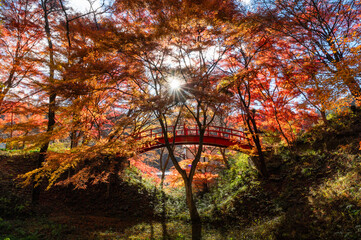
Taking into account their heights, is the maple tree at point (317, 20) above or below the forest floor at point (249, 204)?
above

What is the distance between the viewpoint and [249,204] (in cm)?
806

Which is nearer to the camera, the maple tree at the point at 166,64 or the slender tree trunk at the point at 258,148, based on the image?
the maple tree at the point at 166,64

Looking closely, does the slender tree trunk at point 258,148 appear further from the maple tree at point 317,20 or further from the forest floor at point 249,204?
the maple tree at point 317,20

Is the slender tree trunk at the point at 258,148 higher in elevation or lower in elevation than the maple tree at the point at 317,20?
lower

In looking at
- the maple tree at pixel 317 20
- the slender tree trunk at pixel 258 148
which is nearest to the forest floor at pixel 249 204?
the slender tree trunk at pixel 258 148

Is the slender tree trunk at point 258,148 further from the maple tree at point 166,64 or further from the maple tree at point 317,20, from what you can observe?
the maple tree at point 317,20

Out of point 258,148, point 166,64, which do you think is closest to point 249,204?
point 258,148

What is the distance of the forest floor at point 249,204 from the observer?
4.94m

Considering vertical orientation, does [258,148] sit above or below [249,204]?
above

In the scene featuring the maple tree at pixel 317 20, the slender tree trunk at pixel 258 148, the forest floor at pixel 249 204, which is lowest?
the forest floor at pixel 249 204

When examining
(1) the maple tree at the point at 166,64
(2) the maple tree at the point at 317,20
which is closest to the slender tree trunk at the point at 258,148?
(1) the maple tree at the point at 166,64

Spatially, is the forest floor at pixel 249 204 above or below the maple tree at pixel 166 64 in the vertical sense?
below

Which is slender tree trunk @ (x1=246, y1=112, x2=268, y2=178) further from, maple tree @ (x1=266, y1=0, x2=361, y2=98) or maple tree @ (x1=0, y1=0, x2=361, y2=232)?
maple tree @ (x1=266, y1=0, x2=361, y2=98)

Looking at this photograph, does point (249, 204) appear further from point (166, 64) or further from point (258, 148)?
point (166, 64)
